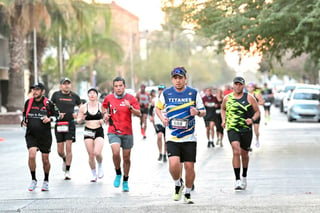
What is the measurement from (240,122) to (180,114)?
2.06 metres

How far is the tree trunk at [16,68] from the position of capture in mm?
37625

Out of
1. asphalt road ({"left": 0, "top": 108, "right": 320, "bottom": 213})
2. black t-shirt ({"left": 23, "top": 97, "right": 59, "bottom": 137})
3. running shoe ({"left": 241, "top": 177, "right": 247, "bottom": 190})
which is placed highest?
black t-shirt ({"left": 23, "top": 97, "right": 59, "bottom": 137})

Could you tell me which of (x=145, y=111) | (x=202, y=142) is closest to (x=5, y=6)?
(x=145, y=111)

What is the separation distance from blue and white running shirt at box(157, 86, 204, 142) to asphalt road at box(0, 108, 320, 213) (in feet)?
2.92

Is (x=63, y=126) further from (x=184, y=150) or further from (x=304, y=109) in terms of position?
(x=304, y=109)

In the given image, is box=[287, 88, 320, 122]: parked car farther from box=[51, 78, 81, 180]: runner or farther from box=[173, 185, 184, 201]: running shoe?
box=[173, 185, 184, 201]: running shoe

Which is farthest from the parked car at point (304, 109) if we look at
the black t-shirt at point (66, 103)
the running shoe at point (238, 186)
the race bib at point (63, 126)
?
the running shoe at point (238, 186)

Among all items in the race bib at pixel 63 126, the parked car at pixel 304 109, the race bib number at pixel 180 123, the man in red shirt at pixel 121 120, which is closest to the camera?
the race bib number at pixel 180 123

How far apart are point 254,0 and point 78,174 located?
22.7 ft

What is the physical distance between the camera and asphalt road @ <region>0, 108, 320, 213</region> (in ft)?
32.3

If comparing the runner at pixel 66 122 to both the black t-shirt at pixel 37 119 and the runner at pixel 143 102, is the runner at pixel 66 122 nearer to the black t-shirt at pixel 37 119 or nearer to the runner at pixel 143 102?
the black t-shirt at pixel 37 119

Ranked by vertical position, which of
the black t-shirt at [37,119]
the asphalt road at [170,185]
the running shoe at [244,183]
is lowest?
the asphalt road at [170,185]

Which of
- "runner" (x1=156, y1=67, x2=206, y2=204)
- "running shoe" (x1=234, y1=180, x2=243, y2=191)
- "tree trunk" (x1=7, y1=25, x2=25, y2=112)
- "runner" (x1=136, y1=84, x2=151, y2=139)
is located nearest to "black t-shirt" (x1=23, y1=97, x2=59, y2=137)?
"runner" (x1=156, y1=67, x2=206, y2=204)

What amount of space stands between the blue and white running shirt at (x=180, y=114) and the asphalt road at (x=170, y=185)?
0.89m
